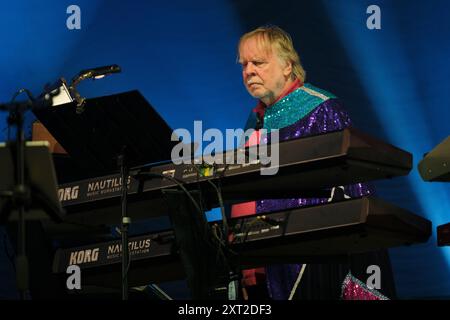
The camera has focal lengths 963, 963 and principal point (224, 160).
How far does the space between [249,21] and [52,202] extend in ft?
8.41

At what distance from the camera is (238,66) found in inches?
214

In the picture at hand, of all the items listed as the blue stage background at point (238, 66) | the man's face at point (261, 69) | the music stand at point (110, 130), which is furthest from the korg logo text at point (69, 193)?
the blue stage background at point (238, 66)

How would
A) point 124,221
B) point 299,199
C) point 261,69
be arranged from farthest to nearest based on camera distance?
point 261,69, point 299,199, point 124,221

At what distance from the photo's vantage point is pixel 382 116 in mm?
5207

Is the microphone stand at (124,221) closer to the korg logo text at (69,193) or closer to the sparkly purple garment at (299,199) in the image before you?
the korg logo text at (69,193)

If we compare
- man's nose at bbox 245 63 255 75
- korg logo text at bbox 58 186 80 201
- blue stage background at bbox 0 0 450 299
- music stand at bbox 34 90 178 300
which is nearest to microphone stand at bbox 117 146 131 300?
music stand at bbox 34 90 178 300

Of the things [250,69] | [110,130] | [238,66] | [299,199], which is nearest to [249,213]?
[299,199]

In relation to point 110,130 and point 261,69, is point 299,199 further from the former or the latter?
point 110,130

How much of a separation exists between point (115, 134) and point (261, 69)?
797 mm

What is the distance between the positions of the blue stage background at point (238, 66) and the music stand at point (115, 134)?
147 cm

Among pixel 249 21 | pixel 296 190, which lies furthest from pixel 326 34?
pixel 296 190

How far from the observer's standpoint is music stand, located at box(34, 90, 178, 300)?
359 centimetres

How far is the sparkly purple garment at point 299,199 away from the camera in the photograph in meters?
4.05

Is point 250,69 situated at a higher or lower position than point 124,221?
higher
